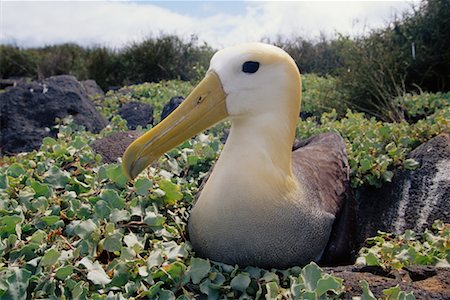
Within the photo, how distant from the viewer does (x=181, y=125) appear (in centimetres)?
185

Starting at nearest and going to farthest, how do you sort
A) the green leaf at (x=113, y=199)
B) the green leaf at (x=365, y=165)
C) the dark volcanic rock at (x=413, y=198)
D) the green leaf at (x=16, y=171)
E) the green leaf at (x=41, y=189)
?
the green leaf at (x=113, y=199) → the green leaf at (x=41, y=189) → the green leaf at (x=16, y=171) → the dark volcanic rock at (x=413, y=198) → the green leaf at (x=365, y=165)

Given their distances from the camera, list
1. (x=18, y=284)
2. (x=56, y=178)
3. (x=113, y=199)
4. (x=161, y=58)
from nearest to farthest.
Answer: (x=18, y=284) → (x=113, y=199) → (x=56, y=178) → (x=161, y=58)

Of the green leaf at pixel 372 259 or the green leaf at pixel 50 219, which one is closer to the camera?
the green leaf at pixel 372 259

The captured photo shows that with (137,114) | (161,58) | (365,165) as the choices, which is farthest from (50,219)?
(161,58)

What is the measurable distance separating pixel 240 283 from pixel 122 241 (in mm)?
493

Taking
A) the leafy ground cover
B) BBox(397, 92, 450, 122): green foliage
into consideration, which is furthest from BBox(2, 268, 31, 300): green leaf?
BBox(397, 92, 450, 122): green foliage

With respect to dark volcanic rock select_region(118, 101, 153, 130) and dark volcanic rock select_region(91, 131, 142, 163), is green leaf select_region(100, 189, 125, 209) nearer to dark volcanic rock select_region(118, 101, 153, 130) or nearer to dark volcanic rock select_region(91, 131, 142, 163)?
dark volcanic rock select_region(91, 131, 142, 163)

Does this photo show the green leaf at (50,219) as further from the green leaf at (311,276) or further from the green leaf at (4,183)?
the green leaf at (311,276)

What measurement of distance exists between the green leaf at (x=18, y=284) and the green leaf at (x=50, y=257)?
0.06 m

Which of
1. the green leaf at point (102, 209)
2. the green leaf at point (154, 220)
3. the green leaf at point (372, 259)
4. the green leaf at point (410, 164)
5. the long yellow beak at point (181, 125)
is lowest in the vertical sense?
the green leaf at point (372, 259)

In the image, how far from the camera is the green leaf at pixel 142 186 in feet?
6.88

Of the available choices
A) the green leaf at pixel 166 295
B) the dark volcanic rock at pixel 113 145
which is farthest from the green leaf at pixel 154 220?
the dark volcanic rock at pixel 113 145

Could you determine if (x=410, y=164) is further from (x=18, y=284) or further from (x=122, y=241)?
(x=18, y=284)

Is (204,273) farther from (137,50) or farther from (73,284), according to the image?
(137,50)
